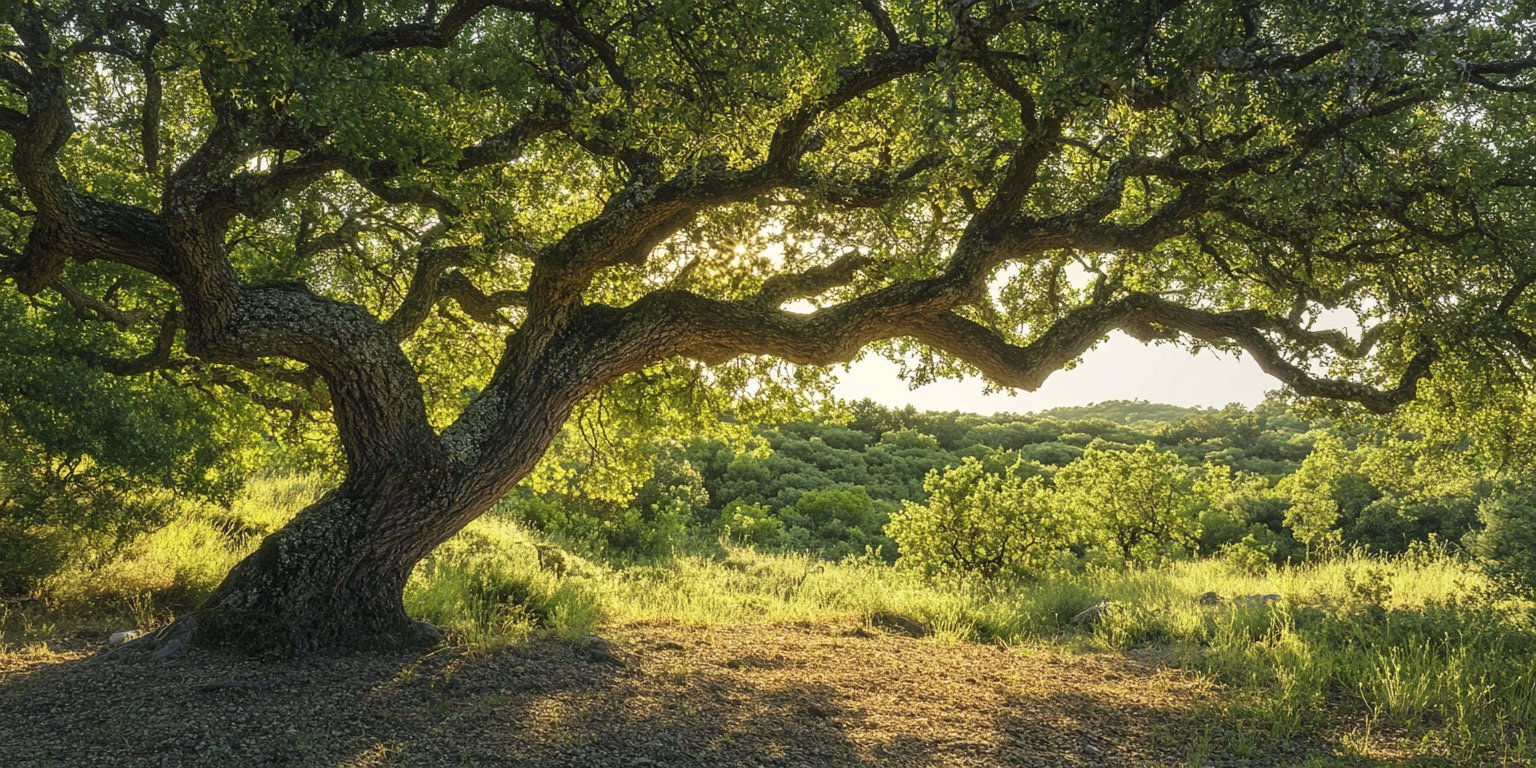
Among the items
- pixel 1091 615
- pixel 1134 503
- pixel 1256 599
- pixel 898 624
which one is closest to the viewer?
pixel 898 624

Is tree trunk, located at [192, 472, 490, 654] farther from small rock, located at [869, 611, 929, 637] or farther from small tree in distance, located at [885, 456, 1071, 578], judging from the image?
small tree in distance, located at [885, 456, 1071, 578]

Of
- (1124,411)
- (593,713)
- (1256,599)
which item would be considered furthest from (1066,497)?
(1124,411)

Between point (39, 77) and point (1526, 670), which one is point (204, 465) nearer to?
point (39, 77)

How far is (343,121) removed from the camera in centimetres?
477

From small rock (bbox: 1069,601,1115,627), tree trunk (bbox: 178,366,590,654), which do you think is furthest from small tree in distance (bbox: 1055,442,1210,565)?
tree trunk (bbox: 178,366,590,654)

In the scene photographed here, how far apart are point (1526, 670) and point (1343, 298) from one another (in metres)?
3.68

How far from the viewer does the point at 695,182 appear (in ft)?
22.1

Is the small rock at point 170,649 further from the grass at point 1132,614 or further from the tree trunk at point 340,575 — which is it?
the grass at point 1132,614

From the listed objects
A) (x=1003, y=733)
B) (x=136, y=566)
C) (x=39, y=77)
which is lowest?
(x=1003, y=733)

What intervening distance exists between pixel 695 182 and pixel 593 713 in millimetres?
4309

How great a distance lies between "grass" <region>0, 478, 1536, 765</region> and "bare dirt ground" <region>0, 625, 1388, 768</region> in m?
0.65

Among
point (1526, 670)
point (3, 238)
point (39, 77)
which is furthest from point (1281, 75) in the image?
point (3, 238)

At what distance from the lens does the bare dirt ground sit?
4387mm

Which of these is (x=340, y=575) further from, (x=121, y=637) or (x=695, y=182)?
(x=695, y=182)
